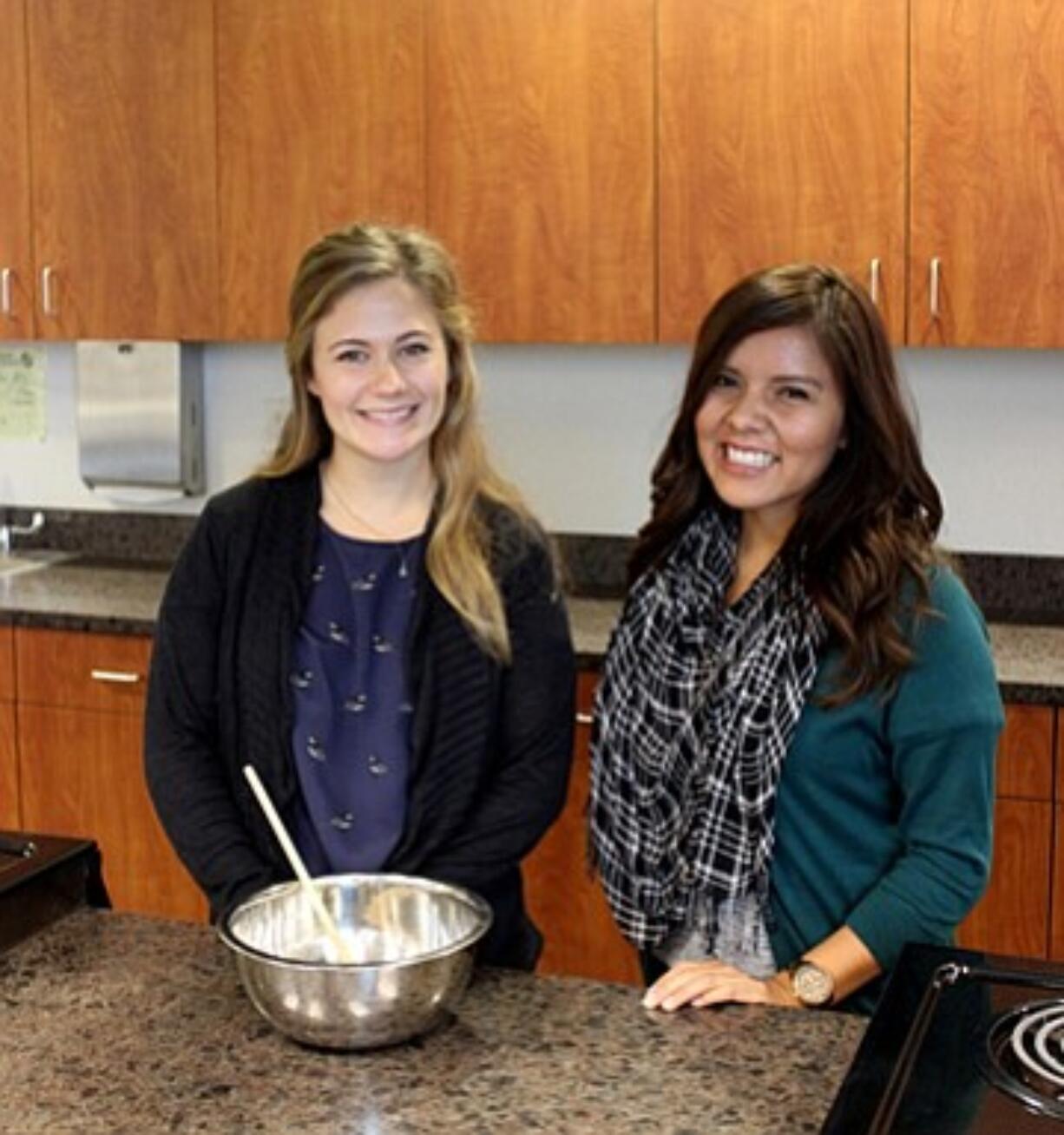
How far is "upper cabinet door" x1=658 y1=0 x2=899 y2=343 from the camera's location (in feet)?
10.1

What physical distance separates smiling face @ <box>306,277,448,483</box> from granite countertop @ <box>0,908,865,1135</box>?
596 millimetres

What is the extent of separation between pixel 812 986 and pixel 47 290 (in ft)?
8.32

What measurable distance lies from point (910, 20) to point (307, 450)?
4.98 feet

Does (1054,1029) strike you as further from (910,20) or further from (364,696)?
(910,20)

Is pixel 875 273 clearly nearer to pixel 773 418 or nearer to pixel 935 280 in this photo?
pixel 935 280

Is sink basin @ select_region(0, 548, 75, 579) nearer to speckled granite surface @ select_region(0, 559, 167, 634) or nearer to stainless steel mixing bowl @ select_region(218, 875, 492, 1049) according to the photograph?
speckled granite surface @ select_region(0, 559, 167, 634)

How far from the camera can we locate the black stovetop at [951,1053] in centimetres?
126

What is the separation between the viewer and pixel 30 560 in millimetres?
4059

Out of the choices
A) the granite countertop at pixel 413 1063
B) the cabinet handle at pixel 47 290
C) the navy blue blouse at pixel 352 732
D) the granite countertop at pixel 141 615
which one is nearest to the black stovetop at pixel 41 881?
the granite countertop at pixel 413 1063

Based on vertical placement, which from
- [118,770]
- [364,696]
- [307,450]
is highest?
[307,450]

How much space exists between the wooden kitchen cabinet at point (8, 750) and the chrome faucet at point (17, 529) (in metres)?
0.62

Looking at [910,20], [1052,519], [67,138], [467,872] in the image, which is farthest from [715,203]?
[467,872]

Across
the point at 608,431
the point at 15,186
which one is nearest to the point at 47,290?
the point at 15,186

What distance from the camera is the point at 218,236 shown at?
140 inches
